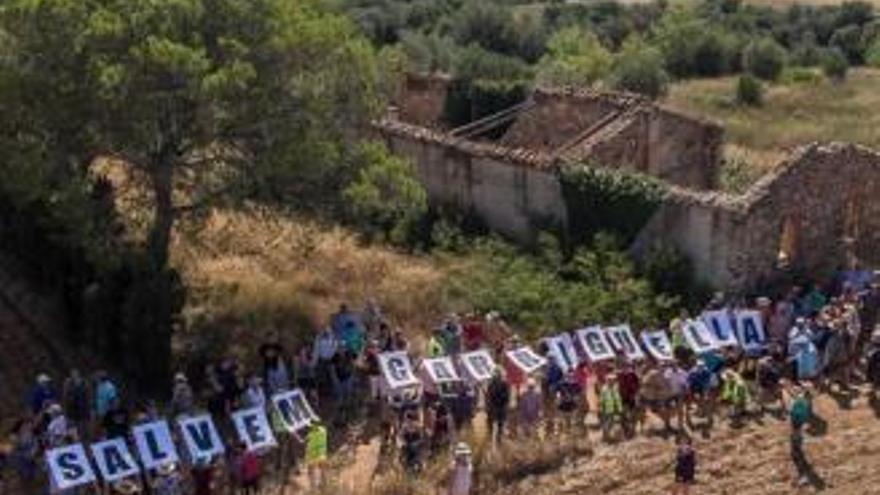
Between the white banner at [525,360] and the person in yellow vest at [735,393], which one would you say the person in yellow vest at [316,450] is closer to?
the white banner at [525,360]

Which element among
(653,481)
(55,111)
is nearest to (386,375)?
(653,481)

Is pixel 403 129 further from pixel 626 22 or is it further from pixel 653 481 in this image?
pixel 626 22

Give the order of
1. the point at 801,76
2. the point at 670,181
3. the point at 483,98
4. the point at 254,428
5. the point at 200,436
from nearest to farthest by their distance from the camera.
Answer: the point at 200,436 < the point at 254,428 < the point at 670,181 < the point at 483,98 < the point at 801,76

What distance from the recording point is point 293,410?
80.3 feet

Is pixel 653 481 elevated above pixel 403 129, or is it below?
below

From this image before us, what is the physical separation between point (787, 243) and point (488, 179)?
254 inches

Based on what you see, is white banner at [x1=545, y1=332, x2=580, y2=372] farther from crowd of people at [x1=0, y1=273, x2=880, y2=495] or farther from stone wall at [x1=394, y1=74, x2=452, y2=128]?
stone wall at [x1=394, y1=74, x2=452, y2=128]

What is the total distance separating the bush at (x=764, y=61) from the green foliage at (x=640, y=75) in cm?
758

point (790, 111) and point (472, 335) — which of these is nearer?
point (472, 335)

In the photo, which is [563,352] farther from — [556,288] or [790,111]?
[790,111]

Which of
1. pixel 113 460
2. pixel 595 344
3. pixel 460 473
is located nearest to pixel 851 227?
pixel 595 344

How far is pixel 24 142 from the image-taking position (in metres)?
25.9

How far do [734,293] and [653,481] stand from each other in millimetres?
6619

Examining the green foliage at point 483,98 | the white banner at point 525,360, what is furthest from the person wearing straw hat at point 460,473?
the green foliage at point 483,98
